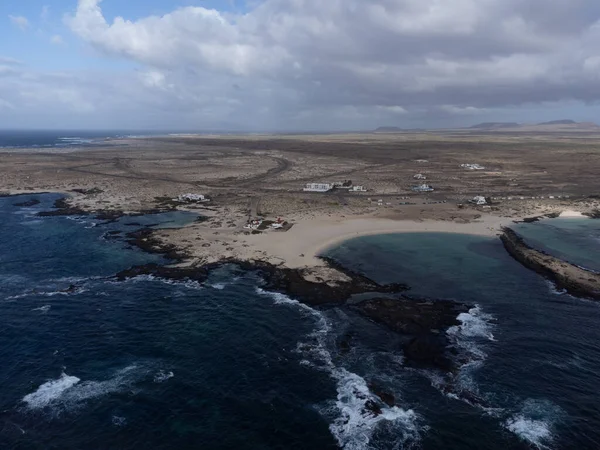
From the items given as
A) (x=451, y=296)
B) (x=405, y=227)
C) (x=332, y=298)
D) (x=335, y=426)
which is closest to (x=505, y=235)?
(x=405, y=227)

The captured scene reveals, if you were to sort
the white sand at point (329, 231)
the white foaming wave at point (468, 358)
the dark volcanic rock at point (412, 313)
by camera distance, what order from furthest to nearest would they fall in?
1. the white sand at point (329, 231)
2. the dark volcanic rock at point (412, 313)
3. the white foaming wave at point (468, 358)

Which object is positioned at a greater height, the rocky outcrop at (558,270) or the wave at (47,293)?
the rocky outcrop at (558,270)

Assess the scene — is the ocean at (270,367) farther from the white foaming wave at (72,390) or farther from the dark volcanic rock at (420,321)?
the dark volcanic rock at (420,321)

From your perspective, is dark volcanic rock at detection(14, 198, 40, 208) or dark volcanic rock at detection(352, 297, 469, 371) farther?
dark volcanic rock at detection(14, 198, 40, 208)

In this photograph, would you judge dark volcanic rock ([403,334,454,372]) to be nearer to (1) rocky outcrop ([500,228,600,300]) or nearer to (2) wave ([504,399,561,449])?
(2) wave ([504,399,561,449])

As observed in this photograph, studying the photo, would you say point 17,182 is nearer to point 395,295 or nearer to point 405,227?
point 405,227

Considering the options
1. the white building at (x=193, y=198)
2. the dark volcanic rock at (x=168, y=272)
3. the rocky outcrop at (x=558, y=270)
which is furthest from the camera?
the white building at (x=193, y=198)

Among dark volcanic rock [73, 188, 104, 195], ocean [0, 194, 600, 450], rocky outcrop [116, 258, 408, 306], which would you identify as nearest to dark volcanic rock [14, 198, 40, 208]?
dark volcanic rock [73, 188, 104, 195]

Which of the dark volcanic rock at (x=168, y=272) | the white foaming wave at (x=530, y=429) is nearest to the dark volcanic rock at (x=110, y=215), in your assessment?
the dark volcanic rock at (x=168, y=272)

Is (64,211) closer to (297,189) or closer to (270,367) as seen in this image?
(297,189)

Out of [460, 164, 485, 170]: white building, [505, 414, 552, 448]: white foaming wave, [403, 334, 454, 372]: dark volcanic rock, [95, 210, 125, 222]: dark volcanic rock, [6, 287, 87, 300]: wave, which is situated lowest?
[505, 414, 552, 448]: white foaming wave
